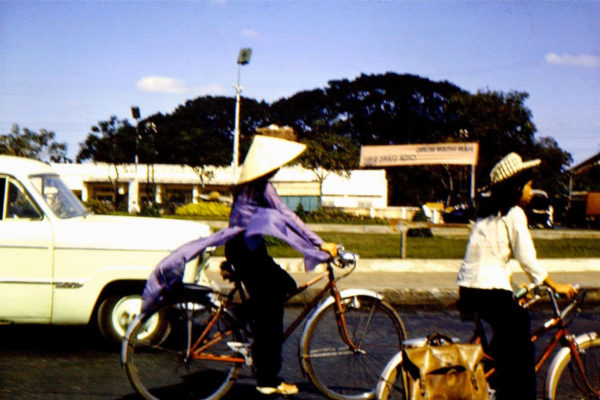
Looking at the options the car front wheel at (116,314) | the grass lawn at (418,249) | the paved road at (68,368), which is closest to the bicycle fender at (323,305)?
the paved road at (68,368)

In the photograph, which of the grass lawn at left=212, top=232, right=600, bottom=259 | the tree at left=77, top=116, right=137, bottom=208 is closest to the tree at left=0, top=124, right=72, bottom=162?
the tree at left=77, top=116, right=137, bottom=208

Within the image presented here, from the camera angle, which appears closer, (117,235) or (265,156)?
(265,156)

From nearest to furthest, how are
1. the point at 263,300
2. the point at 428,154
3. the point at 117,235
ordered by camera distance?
1. the point at 263,300
2. the point at 117,235
3. the point at 428,154

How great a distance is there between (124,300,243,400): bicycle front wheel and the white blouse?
1.55 metres

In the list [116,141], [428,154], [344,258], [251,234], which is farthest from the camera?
[116,141]

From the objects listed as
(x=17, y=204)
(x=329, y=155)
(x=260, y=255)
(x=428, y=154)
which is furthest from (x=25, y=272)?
(x=329, y=155)

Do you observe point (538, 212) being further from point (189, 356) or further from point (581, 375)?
point (189, 356)

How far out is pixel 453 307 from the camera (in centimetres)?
954

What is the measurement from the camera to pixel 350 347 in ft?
15.3

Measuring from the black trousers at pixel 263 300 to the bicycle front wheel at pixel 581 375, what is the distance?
1626mm

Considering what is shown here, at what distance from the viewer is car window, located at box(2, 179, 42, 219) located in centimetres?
592

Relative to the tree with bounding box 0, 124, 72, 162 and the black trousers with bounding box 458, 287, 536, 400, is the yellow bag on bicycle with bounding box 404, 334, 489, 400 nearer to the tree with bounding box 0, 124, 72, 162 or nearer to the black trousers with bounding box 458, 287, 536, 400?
the black trousers with bounding box 458, 287, 536, 400

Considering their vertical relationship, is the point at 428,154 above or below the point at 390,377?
above

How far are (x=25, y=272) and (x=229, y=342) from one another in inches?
92.7
